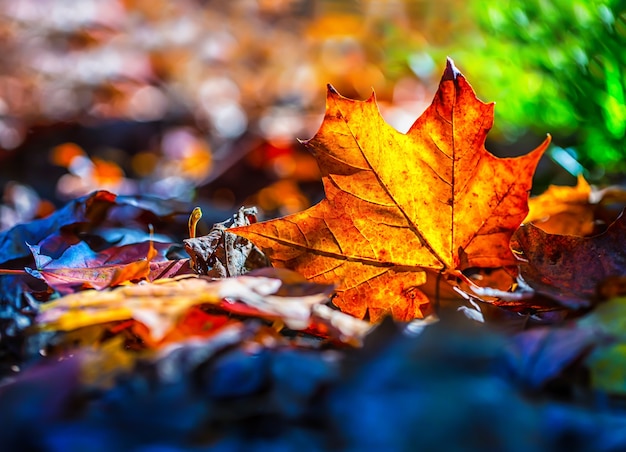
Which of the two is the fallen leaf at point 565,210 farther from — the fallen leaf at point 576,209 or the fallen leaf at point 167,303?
the fallen leaf at point 167,303

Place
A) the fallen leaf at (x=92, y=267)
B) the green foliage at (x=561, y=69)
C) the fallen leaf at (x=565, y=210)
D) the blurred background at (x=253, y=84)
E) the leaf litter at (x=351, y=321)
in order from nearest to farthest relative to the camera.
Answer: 1. the leaf litter at (x=351, y=321)
2. the fallen leaf at (x=92, y=267)
3. the fallen leaf at (x=565, y=210)
4. the green foliage at (x=561, y=69)
5. the blurred background at (x=253, y=84)

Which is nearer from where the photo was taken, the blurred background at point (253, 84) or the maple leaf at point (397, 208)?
the maple leaf at point (397, 208)

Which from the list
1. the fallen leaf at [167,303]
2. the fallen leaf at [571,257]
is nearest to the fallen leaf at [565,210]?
the fallen leaf at [571,257]

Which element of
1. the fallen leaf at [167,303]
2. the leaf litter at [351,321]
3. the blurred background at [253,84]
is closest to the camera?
the leaf litter at [351,321]

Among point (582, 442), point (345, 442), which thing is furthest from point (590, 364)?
point (345, 442)

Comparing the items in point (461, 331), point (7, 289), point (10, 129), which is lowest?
point (10, 129)

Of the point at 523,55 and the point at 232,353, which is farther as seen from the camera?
the point at 523,55

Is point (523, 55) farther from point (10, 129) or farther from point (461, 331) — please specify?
point (10, 129)

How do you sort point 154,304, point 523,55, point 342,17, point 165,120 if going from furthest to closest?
point 342,17
point 165,120
point 523,55
point 154,304
